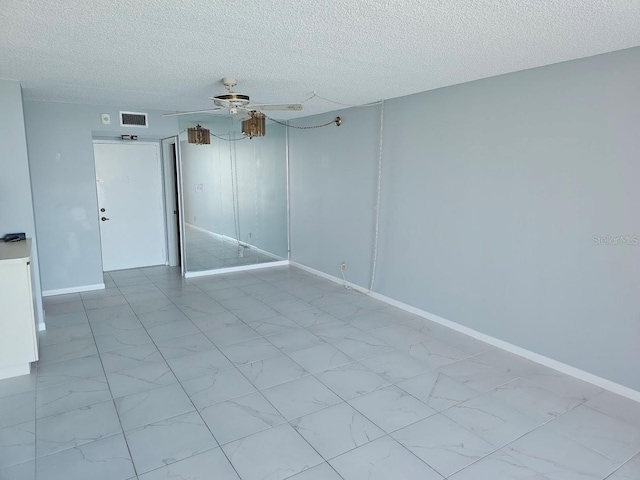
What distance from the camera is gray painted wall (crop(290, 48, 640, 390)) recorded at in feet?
9.47

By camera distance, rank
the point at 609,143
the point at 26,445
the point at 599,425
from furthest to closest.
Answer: the point at 609,143, the point at 599,425, the point at 26,445

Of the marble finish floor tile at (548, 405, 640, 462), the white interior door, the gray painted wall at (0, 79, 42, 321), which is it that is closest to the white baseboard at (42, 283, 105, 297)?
the white interior door

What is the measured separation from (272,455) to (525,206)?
270 centimetres

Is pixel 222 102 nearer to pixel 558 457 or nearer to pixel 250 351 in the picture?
pixel 250 351

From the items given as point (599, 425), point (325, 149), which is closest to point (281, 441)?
point (599, 425)

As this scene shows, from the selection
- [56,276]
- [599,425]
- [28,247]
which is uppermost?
[28,247]

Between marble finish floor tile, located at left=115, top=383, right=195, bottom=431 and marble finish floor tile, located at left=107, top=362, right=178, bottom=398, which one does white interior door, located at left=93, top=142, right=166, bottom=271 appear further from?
marble finish floor tile, located at left=115, top=383, right=195, bottom=431

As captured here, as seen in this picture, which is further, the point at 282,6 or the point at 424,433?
the point at 424,433

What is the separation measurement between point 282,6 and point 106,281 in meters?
5.11

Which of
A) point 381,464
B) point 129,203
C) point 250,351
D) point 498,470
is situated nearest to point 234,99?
point 250,351

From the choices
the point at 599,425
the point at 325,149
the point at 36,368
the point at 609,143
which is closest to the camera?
the point at 599,425

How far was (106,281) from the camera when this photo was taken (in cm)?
596

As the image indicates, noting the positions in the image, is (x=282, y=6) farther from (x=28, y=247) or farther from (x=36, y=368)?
(x=36, y=368)

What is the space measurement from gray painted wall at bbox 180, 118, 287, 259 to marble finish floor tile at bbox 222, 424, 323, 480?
474 centimetres
